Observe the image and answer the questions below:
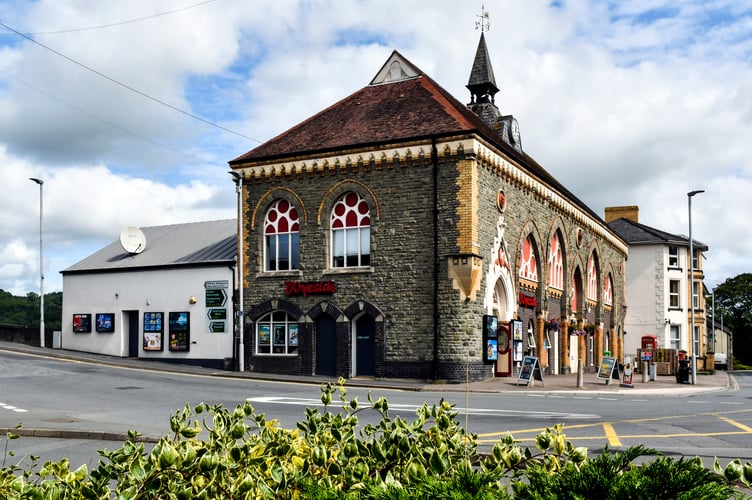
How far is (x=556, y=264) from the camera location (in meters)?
38.0

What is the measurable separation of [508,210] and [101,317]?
64.7 ft

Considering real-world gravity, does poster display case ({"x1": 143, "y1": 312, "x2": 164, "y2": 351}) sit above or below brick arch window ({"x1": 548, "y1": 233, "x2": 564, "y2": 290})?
below

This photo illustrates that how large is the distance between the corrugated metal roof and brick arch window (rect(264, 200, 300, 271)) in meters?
2.20

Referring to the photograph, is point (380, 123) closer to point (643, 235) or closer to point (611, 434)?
point (611, 434)

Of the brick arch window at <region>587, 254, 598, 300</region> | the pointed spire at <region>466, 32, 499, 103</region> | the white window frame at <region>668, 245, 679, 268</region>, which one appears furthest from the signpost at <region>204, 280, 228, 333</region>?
the white window frame at <region>668, 245, 679, 268</region>

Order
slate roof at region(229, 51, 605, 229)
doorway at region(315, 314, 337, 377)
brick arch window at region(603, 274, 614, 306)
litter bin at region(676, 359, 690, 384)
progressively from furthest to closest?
1. brick arch window at region(603, 274, 614, 306)
2. litter bin at region(676, 359, 690, 384)
3. doorway at region(315, 314, 337, 377)
4. slate roof at region(229, 51, 605, 229)

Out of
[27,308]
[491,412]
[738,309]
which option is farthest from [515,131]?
[738,309]

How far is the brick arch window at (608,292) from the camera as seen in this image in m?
49.2

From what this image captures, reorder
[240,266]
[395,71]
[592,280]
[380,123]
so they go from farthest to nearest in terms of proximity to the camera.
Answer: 1. [592,280]
2. [395,71]
3. [240,266]
4. [380,123]

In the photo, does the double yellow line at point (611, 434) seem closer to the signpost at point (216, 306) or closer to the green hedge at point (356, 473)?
the green hedge at point (356, 473)

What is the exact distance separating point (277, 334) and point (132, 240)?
11.5 metres

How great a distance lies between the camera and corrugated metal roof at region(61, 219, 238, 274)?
35219mm

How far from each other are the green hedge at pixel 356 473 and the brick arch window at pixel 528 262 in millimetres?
28824

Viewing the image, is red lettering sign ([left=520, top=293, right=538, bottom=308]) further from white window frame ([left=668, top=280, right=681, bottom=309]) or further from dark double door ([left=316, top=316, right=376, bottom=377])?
white window frame ([left=668, top=280, right=681, bottom=309])
